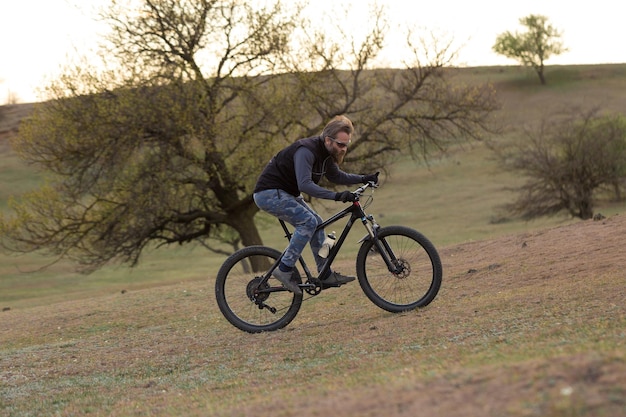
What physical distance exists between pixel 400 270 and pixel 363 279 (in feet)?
1.46

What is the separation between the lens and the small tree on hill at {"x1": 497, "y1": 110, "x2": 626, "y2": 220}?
36719 millimetres

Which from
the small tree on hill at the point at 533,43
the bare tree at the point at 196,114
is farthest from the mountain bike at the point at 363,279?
the small tree on hill at the point at 533,43

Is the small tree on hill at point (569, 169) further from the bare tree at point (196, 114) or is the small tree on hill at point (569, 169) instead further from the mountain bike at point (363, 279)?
the mountain bike at point (363, 279)

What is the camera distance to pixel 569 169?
37.0 m

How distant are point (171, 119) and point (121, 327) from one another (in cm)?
948

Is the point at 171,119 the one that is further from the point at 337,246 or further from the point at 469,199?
the point at 469,199

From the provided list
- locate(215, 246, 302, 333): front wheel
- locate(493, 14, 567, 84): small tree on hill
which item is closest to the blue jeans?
locate(215, 246, 302, 333): front wheel

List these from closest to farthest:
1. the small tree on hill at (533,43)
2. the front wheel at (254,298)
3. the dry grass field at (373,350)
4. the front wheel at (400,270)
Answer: the dry grass field at (373,350)
the front wheel at (400,270)
the front wheel at (254,298)
the small tree on hill at (533,43)

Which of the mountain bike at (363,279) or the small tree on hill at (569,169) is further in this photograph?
the small tree on hill at (569,169)

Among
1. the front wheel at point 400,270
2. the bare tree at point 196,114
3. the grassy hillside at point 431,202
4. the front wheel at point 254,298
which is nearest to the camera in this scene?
the front wheel at point 400,270

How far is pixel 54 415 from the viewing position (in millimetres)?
6203

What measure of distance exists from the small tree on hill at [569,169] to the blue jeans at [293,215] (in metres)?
29.7

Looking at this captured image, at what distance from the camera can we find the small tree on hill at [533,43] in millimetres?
101812

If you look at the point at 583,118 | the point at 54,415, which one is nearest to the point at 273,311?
the point at 54,415
